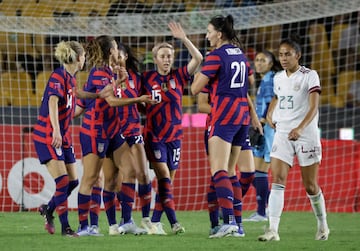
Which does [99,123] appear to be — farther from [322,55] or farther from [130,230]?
[322,55]

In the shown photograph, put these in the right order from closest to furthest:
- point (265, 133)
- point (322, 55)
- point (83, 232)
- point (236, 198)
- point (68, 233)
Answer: point (68, 233)
point (83, 232)
point (236, 198)
point (265, 133)
point (322, 55)

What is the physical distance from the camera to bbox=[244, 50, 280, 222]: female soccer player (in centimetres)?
1178

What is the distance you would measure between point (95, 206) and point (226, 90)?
1946 mm

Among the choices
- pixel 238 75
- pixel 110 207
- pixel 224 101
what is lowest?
pixel 110 207

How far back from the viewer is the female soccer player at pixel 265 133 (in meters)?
11.8

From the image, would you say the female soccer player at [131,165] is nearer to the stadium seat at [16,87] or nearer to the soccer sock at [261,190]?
the soccer sock at [261,190]

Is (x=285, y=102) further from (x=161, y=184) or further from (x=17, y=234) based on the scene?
(x=17, y=234)

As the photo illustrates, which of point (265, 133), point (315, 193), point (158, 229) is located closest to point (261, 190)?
point (265, 133)

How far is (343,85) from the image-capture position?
54.3 ft

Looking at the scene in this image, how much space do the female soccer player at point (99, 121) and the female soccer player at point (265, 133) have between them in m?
3.19

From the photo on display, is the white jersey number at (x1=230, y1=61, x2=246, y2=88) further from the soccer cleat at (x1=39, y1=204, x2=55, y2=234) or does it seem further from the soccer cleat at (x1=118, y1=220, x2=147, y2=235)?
the soccer cleat at (x1=39, y1=204, x2=55, y2=234)

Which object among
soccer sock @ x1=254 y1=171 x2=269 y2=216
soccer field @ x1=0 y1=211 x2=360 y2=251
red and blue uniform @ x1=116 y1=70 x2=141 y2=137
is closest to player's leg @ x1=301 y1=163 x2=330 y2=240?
soccer field @ x1=0 y1=211 x2=360 y2=251

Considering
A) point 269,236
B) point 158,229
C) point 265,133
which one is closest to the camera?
point 269,236

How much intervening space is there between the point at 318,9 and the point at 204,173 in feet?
9.50
